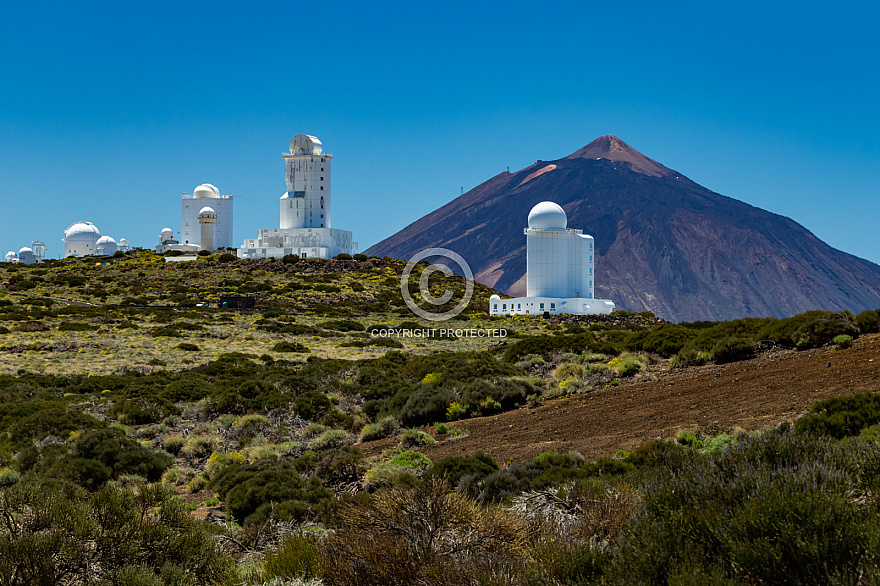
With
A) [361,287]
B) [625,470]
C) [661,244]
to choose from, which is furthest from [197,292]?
[661,244]

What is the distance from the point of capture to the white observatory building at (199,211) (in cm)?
7075

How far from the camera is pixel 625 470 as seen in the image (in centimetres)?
655

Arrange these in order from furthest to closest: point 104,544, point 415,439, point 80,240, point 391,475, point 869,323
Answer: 1. point 80,240
2. point 869,323
3. point 415,439
4. point 391,475
5. point 104,544

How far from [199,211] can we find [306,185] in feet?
51.5

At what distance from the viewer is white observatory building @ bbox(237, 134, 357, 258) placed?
60.4 meters

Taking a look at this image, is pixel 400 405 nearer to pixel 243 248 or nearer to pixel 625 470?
pixel 625 470

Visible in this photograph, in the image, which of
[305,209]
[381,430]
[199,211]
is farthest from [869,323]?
[199,211]

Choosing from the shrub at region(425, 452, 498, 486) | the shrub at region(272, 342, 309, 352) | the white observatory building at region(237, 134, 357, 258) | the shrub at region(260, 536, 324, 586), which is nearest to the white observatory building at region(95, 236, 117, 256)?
the white observatory building at region(237, 134, 357, 258)

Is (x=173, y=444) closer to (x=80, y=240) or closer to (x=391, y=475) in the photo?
(x=391, y=475)

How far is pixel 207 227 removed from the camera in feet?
214

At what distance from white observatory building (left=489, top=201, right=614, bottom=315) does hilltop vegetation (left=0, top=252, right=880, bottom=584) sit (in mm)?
17323

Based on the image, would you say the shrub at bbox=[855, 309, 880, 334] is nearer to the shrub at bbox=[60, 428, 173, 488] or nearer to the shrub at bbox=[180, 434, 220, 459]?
the shrub at bbox=[180, 434, 220, 459]

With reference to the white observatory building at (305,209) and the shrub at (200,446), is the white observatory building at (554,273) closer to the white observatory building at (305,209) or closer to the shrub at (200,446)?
the white observatory building at (305,209)

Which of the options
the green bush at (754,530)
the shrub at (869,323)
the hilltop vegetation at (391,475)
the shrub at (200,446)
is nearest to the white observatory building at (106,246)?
the hilltop vegetation at (391,475)
